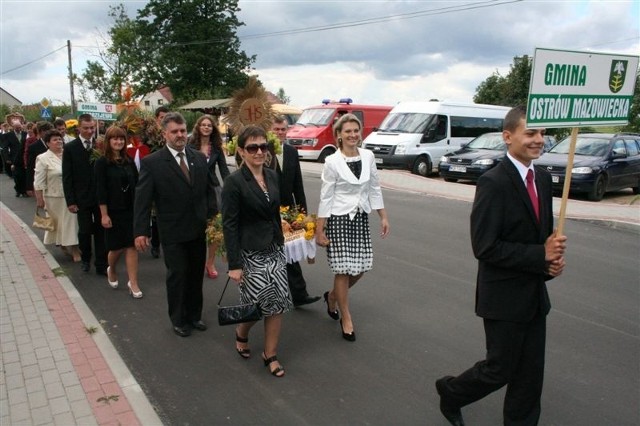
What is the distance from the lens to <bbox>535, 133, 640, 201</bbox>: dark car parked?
12609 mm

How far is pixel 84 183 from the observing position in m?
6.51

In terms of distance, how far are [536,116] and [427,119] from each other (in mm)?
15097

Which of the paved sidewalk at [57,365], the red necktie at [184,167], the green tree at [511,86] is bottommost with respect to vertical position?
the paved sidewalk at [57,365]

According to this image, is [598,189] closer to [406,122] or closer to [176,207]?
[406,122]

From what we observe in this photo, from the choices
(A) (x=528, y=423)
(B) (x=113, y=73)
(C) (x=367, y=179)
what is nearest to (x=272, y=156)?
(C) (x=367, y=179)

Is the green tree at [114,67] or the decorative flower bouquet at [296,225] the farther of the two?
the green tree at [114,67]

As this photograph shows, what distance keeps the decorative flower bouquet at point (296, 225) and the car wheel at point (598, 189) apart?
10312mm

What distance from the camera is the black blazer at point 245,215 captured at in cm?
367

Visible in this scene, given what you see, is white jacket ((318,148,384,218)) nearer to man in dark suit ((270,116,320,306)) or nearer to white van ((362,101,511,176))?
man in dark suit ((270,116,320,306))

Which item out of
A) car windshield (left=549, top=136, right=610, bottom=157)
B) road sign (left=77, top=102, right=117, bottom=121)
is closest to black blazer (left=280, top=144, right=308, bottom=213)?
road sign (left=77, top=102, right=117, bottom=121)

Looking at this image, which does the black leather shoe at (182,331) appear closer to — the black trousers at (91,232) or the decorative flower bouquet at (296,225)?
the decorative flower bouquet at (296,225)

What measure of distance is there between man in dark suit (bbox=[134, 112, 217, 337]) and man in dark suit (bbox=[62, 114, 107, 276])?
2.27m

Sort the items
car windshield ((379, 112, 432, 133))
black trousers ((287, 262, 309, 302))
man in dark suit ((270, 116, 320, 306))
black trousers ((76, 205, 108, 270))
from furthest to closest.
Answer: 1. car windshield ((379, 112, 432, 133))
2. black trousers ((76, 205, 108, 270))
3. black trousers ((287, 262, 309, 302))
4. man in dark suit ((270, 116, 320, 306))

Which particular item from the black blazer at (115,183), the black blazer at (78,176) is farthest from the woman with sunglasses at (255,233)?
the black blazer at (78,176)
